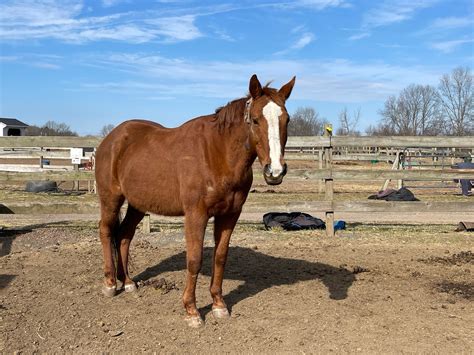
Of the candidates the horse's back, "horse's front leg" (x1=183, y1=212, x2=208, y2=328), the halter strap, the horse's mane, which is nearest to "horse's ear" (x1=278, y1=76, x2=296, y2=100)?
the horse's mane

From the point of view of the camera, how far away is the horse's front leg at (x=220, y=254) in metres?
4.18

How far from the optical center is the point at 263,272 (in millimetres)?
5715

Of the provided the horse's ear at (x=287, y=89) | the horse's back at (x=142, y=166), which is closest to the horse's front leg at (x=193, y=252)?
the horse's back at (x=142, y=166)

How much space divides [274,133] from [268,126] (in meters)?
0.08

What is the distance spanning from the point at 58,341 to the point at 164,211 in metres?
1.50

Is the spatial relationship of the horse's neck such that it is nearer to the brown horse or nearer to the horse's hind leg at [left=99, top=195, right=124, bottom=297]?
the brown horse

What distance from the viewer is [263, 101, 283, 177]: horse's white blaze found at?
340cm

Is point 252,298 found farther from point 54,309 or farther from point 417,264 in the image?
point 417,264

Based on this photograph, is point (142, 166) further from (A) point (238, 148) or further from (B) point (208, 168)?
(A) point (238, 148)

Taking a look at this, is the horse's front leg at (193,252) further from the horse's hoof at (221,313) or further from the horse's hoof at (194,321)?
the horse's hoof at (221,313)

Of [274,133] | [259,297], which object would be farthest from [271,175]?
[259,297]

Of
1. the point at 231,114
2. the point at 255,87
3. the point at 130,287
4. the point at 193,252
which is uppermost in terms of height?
the point at 255,87

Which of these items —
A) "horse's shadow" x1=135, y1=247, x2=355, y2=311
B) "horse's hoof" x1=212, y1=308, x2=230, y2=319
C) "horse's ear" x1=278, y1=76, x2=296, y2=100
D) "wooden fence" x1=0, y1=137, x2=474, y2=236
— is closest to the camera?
"horse's ear" x1=278, y1=76, x2=296, y2=100

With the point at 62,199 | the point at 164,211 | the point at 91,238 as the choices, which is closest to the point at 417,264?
the point at 164,211
